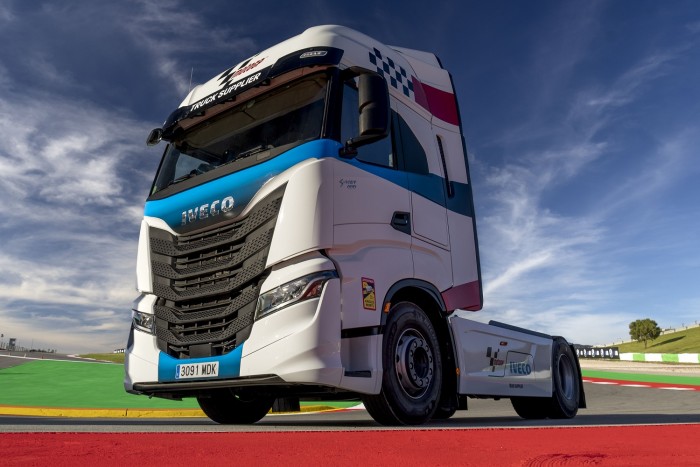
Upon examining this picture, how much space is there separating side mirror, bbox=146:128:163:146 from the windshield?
168 mm

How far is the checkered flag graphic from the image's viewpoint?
5.85m

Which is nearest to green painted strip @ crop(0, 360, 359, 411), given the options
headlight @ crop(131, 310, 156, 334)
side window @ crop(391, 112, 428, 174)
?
headlight @ crop(131, 310, 156, 334)

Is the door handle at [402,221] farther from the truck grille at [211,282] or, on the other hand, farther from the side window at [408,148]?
the truck grille at [211,282]

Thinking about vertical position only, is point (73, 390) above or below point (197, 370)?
below

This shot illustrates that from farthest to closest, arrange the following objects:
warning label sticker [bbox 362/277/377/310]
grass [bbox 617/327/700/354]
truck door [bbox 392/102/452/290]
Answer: grass [bbox 617/327/700/354], truck door [bbox 392/102/452/290], warning label sticker [bbox 362/277/377/310]

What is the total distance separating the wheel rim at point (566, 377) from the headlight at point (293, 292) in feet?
16.3

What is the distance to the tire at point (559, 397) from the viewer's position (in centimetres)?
805

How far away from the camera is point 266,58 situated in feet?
19.5

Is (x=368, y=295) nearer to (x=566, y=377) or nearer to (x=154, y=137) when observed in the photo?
(x=154, y=137)

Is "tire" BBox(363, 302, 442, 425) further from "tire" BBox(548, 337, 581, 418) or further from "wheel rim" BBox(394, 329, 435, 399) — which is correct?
"tire" BBox(548, 337, 581, 418)

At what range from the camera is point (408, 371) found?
5.27m

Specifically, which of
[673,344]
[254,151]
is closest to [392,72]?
[254,151]

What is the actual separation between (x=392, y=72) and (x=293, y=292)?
103 inches

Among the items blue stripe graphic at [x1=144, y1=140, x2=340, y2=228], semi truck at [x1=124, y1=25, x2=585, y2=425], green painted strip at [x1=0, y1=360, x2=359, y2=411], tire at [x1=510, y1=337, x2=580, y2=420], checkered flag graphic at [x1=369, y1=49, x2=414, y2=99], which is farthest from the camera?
green painted strip at [x1=0, y1=360, x2=359, y2=411]
